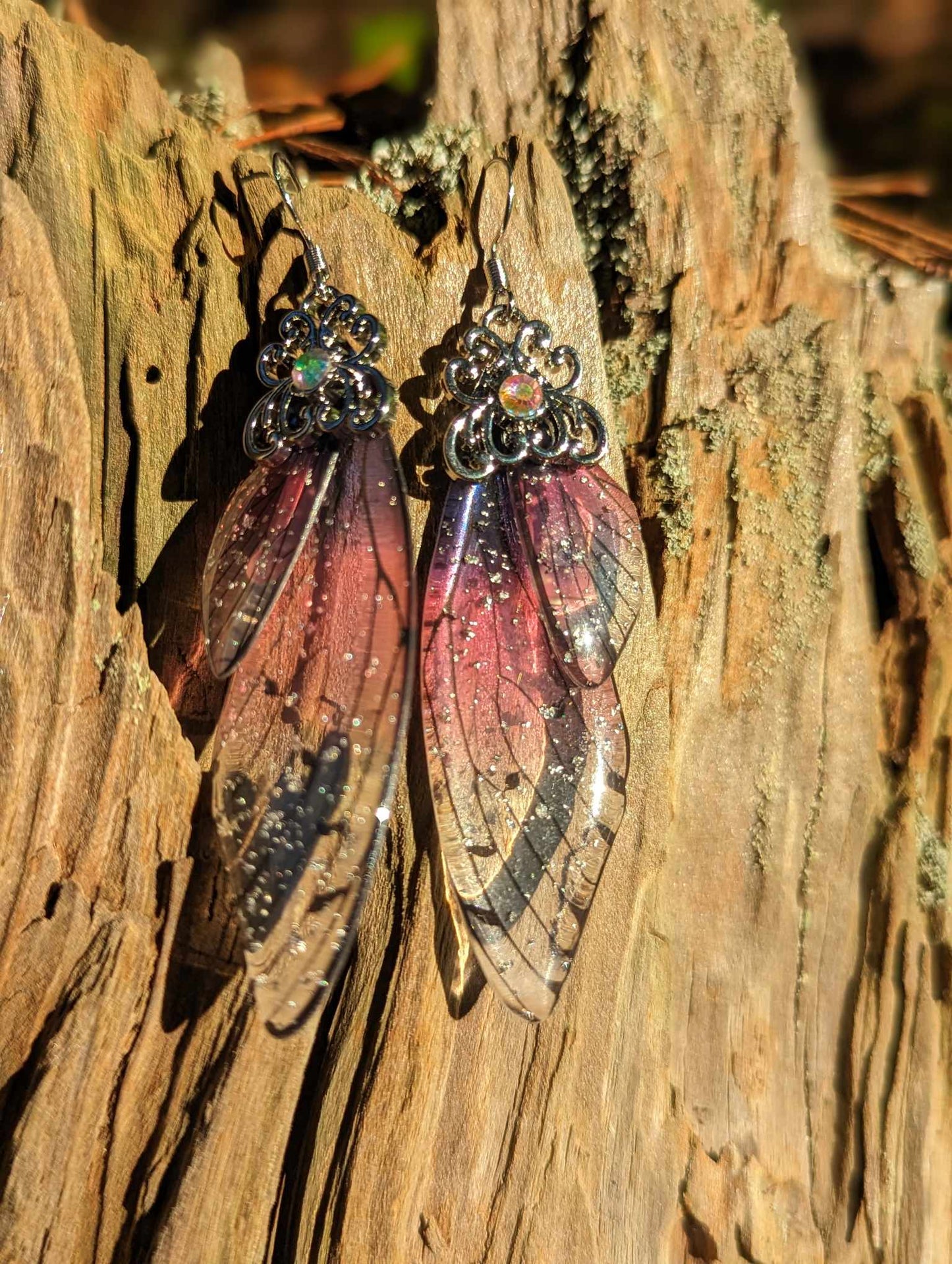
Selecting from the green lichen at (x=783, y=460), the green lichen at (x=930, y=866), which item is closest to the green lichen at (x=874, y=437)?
the green lichen at (x=783, y=460)

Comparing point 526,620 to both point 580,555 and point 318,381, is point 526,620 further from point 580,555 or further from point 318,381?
point 318,381

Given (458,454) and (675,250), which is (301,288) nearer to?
(458,454)

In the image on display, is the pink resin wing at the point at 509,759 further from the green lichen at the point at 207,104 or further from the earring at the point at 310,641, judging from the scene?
the green lichen at the point at 207,104

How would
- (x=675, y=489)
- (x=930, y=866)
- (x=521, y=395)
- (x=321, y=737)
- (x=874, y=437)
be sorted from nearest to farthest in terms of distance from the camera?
(x=321, y=737) → (x=521, y=395) → (x=675, y=489) → (x=930, y=866) → (x=874, y=437)

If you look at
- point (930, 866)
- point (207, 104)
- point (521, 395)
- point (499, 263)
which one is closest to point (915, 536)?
point (930, 866)

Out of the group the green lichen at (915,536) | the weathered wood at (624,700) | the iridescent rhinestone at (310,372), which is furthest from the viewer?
the green lichen at (915,536)

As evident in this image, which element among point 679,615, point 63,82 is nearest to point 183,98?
point 63,82
